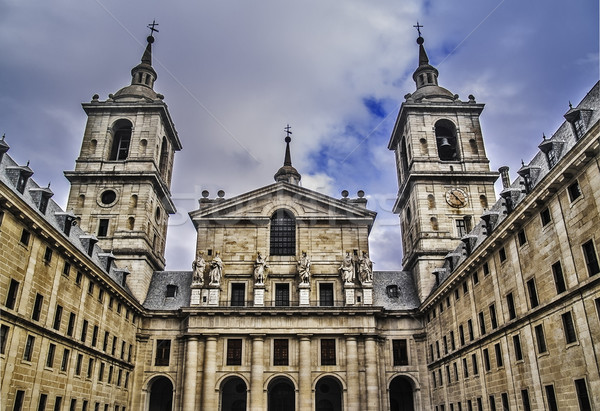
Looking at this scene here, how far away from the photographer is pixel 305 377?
40594 millimetres

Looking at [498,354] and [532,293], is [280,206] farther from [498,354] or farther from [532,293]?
[532,293]

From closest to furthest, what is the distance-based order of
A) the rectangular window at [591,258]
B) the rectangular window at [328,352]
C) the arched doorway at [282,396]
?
the rectangular window at [591,258]
the rectangular window at [328,352]
the arched doorway at [282,396]

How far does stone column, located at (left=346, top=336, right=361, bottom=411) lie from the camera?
39.9 meters

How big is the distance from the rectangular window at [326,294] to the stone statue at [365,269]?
2.85m

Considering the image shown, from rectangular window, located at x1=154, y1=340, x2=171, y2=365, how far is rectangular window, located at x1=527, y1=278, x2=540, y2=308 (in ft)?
95.5

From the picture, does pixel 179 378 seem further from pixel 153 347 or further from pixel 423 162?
pixel 423 162

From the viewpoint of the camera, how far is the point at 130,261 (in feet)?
150

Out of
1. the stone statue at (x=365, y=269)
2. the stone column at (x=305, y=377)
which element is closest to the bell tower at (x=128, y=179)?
the stone column at (x=305, y=377)

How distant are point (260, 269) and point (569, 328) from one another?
86.3 feet

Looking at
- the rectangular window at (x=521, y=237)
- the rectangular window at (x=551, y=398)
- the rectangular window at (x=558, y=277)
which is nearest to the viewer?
the rectangular window at (x=558, y=277)

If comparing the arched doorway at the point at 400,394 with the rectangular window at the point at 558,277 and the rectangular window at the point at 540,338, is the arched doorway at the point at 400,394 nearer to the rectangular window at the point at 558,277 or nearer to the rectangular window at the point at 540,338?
the rectangular window at the point at 540,338

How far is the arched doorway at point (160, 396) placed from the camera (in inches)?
1746

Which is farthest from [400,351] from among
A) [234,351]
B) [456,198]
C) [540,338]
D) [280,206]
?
[540,338]

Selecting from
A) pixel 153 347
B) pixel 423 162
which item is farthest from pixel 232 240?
pixel 423 162
